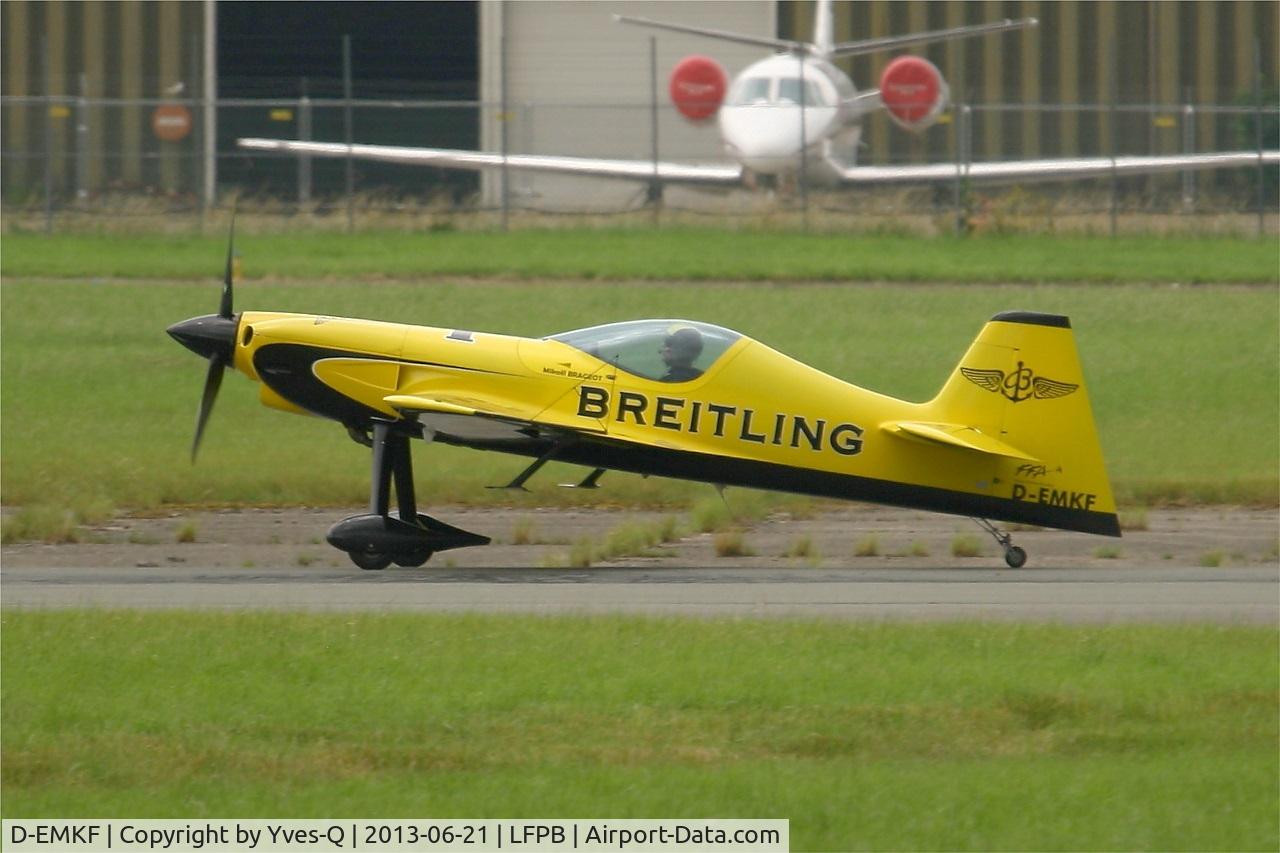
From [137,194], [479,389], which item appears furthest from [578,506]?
[137,194]

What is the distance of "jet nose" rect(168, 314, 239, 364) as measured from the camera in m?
14.3

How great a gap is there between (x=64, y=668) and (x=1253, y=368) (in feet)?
58.3

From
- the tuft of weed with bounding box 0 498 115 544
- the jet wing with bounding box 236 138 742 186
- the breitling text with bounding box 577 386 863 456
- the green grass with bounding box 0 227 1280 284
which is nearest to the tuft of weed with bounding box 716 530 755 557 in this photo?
the breitling text with bounding box 577 386 863 456

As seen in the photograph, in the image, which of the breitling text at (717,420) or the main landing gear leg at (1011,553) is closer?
the breitling text at (717,420)

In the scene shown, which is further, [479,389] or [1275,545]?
[1275,545]

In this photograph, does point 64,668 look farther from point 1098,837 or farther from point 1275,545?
point 1275,545

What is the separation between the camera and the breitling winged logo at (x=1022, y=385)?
13.7 meters

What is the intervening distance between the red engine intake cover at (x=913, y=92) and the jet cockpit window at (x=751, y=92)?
223 centimetres

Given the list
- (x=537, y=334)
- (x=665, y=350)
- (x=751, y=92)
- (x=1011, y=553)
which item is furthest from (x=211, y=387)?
(x=751, y=92)

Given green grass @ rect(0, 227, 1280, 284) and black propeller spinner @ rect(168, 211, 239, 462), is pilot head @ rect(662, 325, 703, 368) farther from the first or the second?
green grass @ rect(0, 227, 1280, 284)

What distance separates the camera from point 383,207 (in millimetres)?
33344

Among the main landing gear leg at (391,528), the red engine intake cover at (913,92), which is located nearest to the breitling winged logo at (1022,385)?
the main landing gear leg at (391,528)

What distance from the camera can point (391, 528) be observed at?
13656 mm
